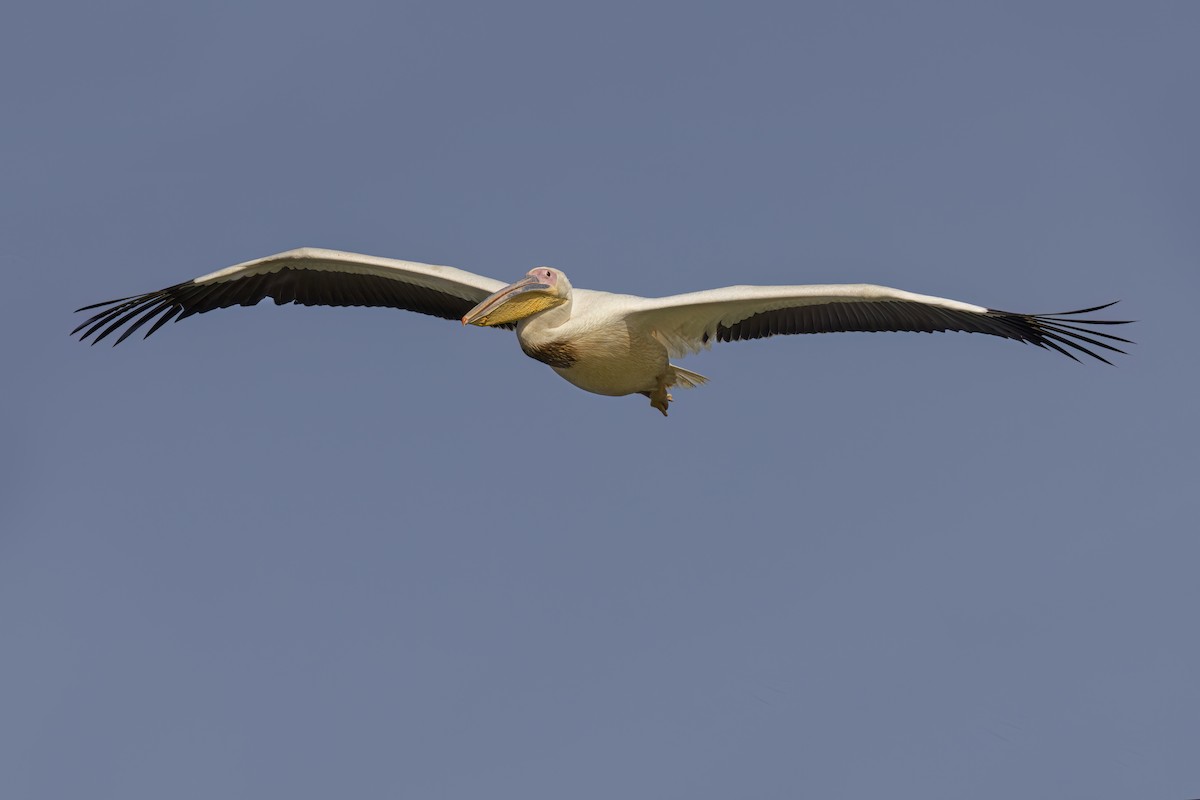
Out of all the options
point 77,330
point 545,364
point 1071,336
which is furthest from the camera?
point 77,330

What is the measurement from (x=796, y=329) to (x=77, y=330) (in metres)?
6.16

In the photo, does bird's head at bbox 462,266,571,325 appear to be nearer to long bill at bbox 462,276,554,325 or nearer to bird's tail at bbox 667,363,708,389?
long bill at bbox 462,276,554,325

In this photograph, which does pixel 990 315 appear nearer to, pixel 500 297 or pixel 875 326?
pixel 875 326

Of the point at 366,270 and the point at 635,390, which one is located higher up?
the point at 366,270

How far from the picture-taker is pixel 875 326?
12227 millimetres

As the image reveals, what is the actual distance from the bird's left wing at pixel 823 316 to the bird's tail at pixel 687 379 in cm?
33

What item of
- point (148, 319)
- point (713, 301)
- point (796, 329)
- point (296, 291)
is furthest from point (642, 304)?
point (148, 319)

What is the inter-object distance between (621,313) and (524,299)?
2.49 ft

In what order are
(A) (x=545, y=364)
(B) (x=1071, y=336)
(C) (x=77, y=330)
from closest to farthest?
(B) (x=1071, y=336) < (A) (x=545, y=364) < (C) (x=77, y=330)

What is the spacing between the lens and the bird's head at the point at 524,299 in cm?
1177

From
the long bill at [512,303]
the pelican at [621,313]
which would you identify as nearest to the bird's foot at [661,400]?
the pelican at [621,313]

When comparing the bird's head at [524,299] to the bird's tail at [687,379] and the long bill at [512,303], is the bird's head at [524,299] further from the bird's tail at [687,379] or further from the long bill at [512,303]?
the bird's tail at [687,379]

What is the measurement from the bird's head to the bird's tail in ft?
4.12

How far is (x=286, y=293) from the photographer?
44.3ft
